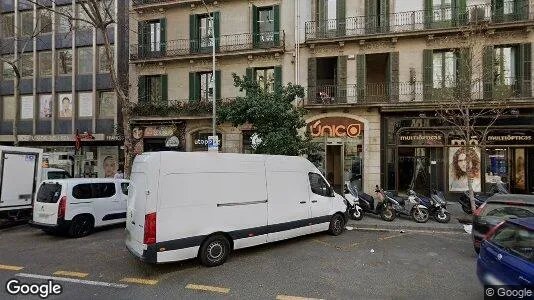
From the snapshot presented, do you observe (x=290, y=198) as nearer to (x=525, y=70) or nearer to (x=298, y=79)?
(x=298, y=79)

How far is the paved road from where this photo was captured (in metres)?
5.53

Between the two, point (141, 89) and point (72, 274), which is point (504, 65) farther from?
point (141, 89)

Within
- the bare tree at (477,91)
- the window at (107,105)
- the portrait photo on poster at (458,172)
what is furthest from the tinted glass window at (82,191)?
the portrait photo on poster at (458,172)

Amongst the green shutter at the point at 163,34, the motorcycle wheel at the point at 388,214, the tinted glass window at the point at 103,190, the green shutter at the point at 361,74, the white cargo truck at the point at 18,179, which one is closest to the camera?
the tinted glass window at the point at 103,190

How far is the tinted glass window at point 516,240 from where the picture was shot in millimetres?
4223

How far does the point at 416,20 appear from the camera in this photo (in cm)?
1612

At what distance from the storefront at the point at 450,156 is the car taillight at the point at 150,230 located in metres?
12.7

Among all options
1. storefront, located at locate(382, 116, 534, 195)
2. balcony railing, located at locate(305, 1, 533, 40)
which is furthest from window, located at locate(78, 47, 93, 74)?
storefront, located at locate(382, 116, 534, 195)

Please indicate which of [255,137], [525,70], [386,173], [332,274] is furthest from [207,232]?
[525,70]

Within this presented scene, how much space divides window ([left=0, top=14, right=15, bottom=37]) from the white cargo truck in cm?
1744

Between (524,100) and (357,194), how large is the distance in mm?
8810

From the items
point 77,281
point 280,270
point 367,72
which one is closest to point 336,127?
point 367,72

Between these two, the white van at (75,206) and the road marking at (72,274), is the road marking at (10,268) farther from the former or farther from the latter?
the white van at (75,206)

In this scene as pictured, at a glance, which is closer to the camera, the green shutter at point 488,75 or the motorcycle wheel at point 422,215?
the motorcycle wheel at point 422,215
